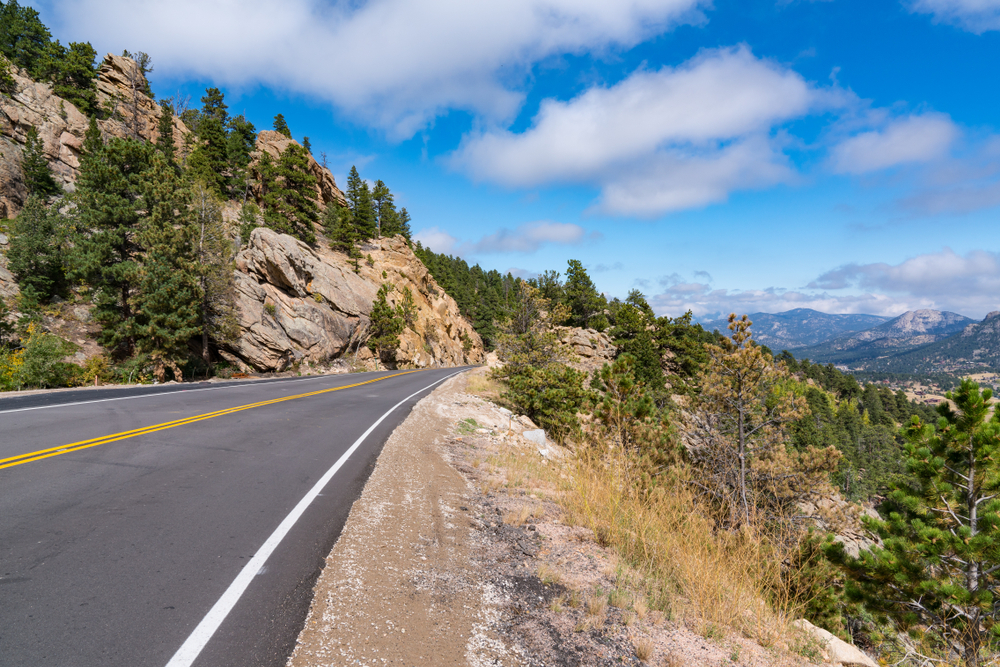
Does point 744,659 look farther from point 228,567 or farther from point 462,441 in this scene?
point 462,441

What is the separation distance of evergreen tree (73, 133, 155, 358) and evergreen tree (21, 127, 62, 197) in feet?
45.4

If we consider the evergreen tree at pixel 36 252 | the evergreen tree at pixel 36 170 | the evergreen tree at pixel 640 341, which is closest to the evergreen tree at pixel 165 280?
the evergreen tree at pixel 36 252

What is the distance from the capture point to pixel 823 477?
29.8 feet

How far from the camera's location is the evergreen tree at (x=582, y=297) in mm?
42844

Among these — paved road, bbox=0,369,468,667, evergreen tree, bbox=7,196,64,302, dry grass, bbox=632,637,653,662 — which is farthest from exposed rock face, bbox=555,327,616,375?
evergreen tree, bbox=7,196,64,302

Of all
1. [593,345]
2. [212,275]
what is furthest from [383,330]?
[593,345]

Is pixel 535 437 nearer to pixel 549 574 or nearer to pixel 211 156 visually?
pixel 549 574

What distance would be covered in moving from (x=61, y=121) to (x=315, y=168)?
27785mm

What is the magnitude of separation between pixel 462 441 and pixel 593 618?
275 inches

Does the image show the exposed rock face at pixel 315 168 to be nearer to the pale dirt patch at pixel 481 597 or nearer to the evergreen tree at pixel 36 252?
the evergreen tree at pixel 36 252

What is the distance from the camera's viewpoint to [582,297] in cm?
4312

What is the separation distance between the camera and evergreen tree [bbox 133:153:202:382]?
66.4 feet

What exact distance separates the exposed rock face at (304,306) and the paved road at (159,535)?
18260mm

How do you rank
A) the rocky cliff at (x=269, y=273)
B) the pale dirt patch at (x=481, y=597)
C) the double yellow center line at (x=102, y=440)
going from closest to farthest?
the pale dirt patch at (x=481, y=597) → the double yellow center line at (x=102, y=440) → the rocky cliff at (x=269, y=273)
